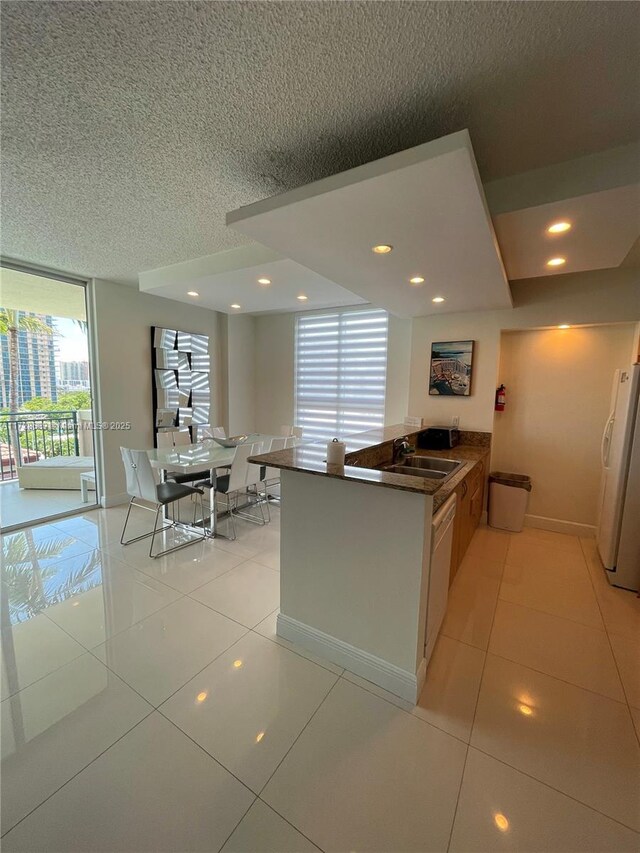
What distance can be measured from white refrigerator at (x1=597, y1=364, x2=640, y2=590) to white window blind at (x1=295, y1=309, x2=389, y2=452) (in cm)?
259

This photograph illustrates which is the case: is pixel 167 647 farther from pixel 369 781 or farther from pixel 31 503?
pixel 31 503

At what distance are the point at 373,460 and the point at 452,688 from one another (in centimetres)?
135

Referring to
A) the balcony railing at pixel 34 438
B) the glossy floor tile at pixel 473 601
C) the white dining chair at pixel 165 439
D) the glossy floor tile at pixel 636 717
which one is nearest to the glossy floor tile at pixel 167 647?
the glossy floor tile at pixel 473 601

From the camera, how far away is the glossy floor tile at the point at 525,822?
41.3 inches

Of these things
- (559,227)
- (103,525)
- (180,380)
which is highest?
(559,227)

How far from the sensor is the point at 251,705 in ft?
4.94

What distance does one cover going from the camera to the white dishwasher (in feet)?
5.44

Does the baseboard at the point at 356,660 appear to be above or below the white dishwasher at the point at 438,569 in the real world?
below

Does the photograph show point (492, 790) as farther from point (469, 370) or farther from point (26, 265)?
point (26, 265)

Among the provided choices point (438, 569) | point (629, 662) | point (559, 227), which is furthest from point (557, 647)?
point (559, 227)

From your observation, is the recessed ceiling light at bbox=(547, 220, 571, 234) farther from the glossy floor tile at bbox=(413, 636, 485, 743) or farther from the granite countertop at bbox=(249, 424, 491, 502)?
the glossy floor tile at bbox=(413, 636, 485, 743)

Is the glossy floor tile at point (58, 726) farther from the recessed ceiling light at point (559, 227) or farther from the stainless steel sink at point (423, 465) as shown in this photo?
the recessed ceiling light at point (559, 227)

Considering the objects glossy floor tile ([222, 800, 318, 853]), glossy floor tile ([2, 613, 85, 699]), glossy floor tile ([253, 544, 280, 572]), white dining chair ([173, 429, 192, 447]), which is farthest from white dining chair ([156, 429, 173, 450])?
glossy floor tile ([222, 800, 318, 853])

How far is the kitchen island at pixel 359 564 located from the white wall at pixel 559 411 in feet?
7.18
